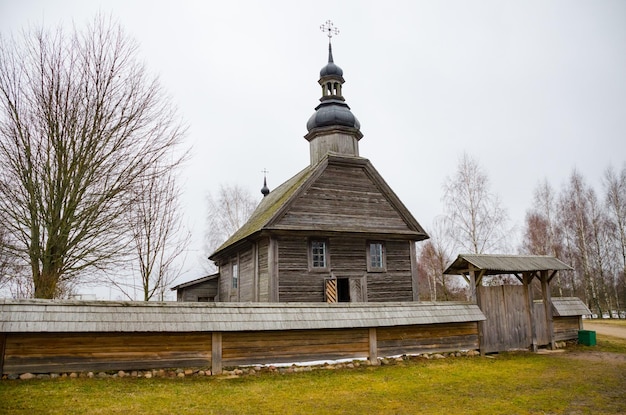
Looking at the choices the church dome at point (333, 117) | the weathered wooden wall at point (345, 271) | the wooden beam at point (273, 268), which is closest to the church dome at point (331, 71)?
the church dome at point (333, 117)

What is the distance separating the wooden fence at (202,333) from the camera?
31.4 feet

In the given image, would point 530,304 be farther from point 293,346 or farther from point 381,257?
point 293,346

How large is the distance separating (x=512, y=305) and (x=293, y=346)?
8.56 m

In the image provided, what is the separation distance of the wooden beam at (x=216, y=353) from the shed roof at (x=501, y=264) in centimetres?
868

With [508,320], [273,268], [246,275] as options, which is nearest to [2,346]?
[273,268]

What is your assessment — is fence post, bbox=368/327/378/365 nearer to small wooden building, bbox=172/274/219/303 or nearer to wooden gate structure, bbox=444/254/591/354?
wooden gate structure, bbox=444/254/591/354

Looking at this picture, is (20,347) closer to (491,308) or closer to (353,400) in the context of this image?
(353,400)

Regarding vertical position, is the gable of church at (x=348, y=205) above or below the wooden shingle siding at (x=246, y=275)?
above

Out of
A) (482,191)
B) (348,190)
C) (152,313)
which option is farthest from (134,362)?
(482,191)

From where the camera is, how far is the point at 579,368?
12391mm

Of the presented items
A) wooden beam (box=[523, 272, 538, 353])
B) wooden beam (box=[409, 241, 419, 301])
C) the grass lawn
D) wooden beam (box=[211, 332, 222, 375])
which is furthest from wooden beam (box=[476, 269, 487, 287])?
wooden beam (box=[211, 332, 222, 375])

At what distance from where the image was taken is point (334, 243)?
17.9 m

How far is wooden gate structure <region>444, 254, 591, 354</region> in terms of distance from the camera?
49.6 feet

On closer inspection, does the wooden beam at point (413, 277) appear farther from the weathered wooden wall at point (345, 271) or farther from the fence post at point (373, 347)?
the fence post at point (373, 347)
